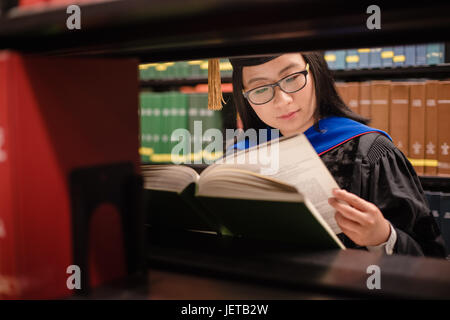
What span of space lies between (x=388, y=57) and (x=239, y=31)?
6.97 feet

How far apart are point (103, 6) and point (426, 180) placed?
2137 mm

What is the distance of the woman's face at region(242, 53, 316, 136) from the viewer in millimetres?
1291

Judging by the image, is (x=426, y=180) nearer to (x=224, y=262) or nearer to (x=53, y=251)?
(x=224, y=262)

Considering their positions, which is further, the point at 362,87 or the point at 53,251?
the point at 362,87

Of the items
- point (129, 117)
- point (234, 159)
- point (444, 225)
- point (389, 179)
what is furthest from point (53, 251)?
point (444, 225)

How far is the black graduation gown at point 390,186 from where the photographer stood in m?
1.00

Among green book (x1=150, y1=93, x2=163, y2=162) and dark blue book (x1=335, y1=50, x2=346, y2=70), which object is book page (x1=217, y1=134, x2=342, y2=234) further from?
green book (x1=150, y1=93, x2=163, y2=162)

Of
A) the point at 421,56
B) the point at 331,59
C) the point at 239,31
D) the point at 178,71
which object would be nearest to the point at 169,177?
the point at 239,31

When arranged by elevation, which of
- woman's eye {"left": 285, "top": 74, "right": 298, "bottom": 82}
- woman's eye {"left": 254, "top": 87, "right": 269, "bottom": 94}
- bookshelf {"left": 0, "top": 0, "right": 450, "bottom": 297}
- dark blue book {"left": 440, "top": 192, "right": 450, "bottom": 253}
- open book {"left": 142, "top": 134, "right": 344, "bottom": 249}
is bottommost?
dark blue book {"left": 440, "top": 192, "right": 450, "bottom": 253}

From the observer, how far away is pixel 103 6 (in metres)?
0.43

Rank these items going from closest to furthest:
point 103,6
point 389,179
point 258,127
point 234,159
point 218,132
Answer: point 103,6 → point 234,159 → point 389,179 → point 258,127 → point 218,132

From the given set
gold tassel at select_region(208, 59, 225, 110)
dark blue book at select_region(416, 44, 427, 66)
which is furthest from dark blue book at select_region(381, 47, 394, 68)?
gold tassel at select_region(208, 59, 225, 110)

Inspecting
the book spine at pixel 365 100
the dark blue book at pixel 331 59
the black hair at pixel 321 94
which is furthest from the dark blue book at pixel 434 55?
the black hair at pixel 321 94

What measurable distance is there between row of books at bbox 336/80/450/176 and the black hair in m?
0.85
